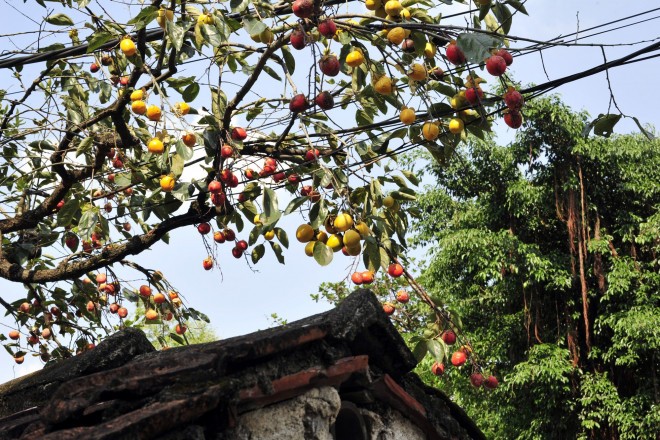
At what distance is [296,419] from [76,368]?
36.7 inches

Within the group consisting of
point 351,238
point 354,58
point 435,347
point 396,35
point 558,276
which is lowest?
point 435,347

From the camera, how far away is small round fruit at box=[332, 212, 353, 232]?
132 inches

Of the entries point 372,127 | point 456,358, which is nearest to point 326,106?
point 372,127

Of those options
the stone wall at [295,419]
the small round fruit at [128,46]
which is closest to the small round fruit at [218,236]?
the small round fruit at [128,46]

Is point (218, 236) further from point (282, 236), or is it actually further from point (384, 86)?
point (384, 86)

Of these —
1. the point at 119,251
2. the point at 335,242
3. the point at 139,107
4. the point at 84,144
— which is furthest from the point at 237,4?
the point at 119,251

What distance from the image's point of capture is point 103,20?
15.1 ft

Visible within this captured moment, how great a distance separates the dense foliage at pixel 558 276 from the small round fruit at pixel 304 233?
393 inches

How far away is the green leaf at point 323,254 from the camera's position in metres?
3.52

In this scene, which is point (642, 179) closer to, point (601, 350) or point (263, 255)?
point (601, 350)

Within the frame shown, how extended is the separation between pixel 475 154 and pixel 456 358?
38.1 ft

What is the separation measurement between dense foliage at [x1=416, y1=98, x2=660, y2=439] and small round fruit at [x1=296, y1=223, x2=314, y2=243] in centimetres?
997

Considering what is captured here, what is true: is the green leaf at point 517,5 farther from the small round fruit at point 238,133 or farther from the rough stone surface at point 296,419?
the small round fruit at point 238,133

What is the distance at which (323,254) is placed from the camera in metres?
3.53
